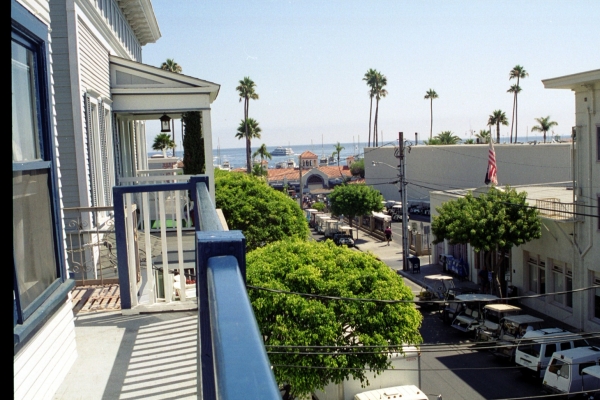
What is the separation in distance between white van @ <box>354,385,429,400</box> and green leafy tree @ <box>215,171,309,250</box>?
35.7 ft

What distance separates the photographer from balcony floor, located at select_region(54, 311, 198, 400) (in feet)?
11.8

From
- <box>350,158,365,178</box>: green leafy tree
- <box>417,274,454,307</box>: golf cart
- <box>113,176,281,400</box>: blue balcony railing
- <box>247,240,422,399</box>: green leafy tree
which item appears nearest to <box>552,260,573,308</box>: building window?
<box>417,274,454,307</box>: golf cart

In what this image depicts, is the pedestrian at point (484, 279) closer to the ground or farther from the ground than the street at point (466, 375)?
farther from the ground

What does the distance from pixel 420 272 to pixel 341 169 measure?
72.7 meters

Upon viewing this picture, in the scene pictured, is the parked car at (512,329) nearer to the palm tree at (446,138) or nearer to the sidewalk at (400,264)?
the sidewalk at (400,264)

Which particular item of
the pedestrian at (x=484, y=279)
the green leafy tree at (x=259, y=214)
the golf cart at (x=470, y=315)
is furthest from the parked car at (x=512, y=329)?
the green leafy tree at (x=259, y=214)

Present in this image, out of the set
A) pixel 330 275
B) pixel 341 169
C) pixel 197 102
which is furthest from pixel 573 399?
pixel 341 169

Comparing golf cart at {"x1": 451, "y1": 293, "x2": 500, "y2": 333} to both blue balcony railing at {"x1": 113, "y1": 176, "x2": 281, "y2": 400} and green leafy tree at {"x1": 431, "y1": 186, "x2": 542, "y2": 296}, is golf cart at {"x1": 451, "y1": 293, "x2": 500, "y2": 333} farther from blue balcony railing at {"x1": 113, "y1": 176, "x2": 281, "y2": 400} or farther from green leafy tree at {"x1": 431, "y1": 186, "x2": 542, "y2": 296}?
blue balcony railing at {"x1": 113, "y1": 176, "x2": 281, "y2": 400}

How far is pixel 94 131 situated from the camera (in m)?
12.3

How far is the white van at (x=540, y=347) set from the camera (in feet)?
58.1

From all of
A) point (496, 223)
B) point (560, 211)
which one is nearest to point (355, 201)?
point (496, 223)

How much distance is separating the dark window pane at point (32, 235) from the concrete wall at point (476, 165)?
42740 millimetres

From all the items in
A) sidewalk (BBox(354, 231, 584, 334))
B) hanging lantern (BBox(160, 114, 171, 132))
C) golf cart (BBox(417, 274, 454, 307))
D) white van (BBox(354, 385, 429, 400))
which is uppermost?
hanging lantern (BBox(160, 114, 171, 132))

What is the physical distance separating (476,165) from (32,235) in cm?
4879
